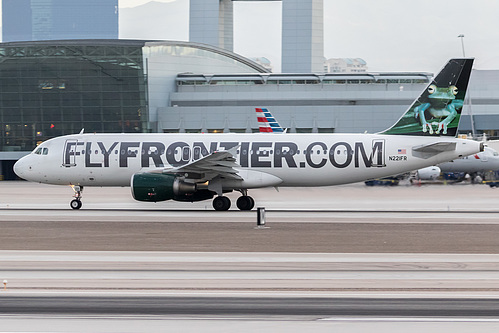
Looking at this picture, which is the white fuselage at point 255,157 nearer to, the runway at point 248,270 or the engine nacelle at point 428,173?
the runway at point 248,270

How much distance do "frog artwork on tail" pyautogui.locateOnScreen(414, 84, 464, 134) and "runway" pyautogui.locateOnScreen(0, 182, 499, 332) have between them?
4396 mm

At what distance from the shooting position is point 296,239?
982 inches

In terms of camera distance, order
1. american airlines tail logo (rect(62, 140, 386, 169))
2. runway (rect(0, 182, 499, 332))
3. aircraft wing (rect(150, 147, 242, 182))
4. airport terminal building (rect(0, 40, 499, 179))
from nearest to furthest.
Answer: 1. runway (rect(0, 182, 499, 332))
2. aircraft wing (rect(150, 147, 242, 182))
3. american airlines tail logo (rect(62, 140, 386, 169))
4. airport terminal building (rect(0, 40, 499, 179))

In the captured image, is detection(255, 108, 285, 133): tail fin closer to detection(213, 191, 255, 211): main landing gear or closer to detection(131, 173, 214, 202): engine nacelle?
detection(213, 191, 255, 211): main landing gear

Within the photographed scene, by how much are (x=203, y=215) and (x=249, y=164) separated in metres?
4.49

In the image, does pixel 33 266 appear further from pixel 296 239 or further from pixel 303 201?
pixel 303 201

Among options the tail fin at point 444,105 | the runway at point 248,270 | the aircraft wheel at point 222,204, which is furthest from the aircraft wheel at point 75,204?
the tail fin at point 444,105

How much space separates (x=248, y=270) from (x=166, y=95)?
67.2 meters

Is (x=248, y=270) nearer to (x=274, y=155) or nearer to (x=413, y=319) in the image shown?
(x=413, y=319)

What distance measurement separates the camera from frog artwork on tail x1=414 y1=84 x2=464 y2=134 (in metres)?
36.9

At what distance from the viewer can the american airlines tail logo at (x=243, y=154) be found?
121 feet

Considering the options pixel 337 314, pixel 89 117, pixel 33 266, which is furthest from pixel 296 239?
pixel 89 117

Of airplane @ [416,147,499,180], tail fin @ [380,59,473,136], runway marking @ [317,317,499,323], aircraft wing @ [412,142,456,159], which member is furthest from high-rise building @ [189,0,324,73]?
runway marking @ [317,317,499,323]

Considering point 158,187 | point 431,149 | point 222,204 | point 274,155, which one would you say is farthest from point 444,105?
point 158,187
